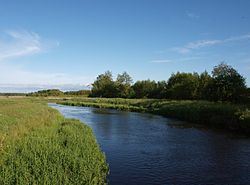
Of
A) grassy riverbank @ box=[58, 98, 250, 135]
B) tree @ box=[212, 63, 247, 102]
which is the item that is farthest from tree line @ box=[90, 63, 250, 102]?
grassy riverbank @ box=[58, 98, 250, 135]

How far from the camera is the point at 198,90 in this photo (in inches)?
2857

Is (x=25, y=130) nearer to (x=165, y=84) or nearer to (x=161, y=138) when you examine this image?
(x=161, y=138)

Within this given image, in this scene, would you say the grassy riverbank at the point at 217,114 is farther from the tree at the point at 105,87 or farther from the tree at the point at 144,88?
the tree at the point at 105,87

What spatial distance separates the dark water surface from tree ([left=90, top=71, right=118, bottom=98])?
84.2 m

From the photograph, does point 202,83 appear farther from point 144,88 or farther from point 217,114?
point 144,88

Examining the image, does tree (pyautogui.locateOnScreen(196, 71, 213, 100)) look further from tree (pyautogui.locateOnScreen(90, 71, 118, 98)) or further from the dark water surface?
tree (pyautogui.locateOnScreen(90, 71, 118, 98))

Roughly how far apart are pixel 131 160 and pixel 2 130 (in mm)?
8265

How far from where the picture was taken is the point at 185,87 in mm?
74875

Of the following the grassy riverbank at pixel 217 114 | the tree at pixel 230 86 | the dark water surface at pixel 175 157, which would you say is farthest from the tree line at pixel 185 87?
the dark water surface at pixel 175 157

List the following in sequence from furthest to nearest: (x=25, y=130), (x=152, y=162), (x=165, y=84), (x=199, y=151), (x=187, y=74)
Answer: (x=165, y=84) → (x=187, y=74) → (x=199, y=151) → (x=25, y=130) → (x=152, y=162)

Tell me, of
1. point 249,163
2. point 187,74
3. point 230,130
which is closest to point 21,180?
point 249,163

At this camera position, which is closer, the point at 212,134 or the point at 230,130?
the point at 212,134

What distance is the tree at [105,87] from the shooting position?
11544cm

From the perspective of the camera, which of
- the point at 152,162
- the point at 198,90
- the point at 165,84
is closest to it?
the point at 152,162
